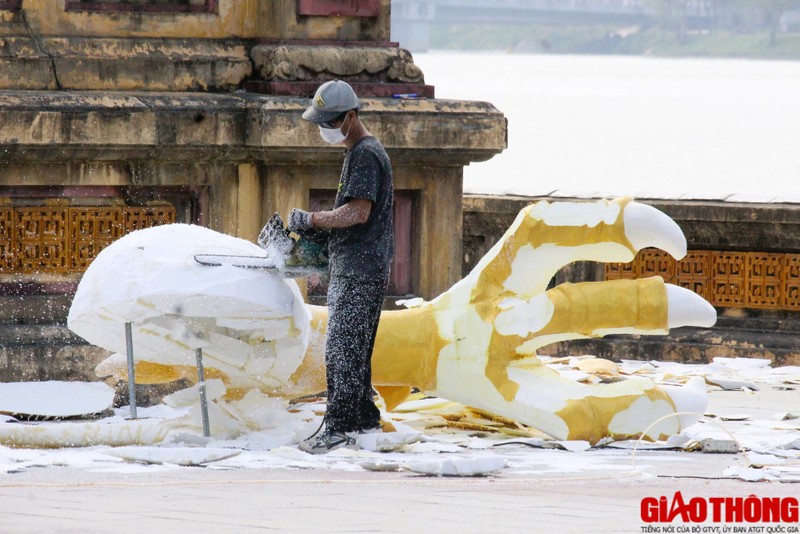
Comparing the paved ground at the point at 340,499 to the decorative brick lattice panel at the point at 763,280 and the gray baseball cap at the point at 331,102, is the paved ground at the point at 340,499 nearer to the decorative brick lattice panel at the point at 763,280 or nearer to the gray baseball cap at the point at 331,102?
the gray baseball cap at the point at 331,102

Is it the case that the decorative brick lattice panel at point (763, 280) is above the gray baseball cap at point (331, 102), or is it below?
below

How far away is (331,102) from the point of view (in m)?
7.53

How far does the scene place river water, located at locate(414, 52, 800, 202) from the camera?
32.3 meters

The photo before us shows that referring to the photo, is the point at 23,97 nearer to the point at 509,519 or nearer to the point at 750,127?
the point at 509,519

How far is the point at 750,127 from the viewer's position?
50.9m

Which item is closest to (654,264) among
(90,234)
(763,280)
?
(763,280)

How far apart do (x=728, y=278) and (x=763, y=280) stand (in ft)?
0.63

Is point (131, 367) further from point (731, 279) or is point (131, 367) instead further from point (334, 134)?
point (731, 279)

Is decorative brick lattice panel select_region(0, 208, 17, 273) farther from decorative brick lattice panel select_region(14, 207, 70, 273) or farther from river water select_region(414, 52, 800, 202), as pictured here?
river water select_region(414, 52, 800, 202)

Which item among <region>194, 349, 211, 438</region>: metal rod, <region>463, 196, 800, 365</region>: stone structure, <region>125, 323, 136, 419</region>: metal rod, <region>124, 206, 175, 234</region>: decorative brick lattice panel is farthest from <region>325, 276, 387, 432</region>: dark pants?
<region>463, 196, 800, 365</region>: stone structure

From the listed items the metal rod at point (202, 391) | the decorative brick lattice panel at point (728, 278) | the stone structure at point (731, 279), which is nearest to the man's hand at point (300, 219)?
the metal rod at point (202, 391)

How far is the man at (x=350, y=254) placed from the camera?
7516 mm

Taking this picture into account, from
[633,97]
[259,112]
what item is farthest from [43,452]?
[633,97]

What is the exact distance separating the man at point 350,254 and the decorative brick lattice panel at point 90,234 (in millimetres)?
1831
